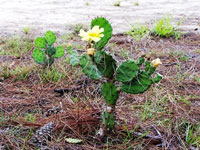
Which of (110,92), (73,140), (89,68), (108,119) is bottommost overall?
(73,140)

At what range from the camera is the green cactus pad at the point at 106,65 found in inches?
45.9

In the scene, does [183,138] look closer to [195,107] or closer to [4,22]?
[195,107]

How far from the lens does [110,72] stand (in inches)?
47.4

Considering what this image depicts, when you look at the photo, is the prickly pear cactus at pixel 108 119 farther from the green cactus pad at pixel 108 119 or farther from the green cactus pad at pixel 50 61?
the green cactus pad at pixel 50 61

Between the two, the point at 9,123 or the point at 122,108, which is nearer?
the point at 9,123

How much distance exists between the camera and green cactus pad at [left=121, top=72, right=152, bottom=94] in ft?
3.86

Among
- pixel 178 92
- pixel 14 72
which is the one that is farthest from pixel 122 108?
pixel 14 72

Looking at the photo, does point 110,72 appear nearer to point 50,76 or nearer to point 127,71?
point 127,71

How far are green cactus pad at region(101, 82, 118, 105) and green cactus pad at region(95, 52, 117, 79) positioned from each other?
2.4 inches

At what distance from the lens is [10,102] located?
5.50 ft

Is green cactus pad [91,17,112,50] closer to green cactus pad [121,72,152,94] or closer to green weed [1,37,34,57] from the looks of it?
green cactus pad [121,72,152,94]

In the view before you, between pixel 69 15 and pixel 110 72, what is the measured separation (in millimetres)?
4537

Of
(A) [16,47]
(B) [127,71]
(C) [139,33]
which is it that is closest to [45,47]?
(A) [16,47]

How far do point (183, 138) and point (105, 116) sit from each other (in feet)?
1.36
